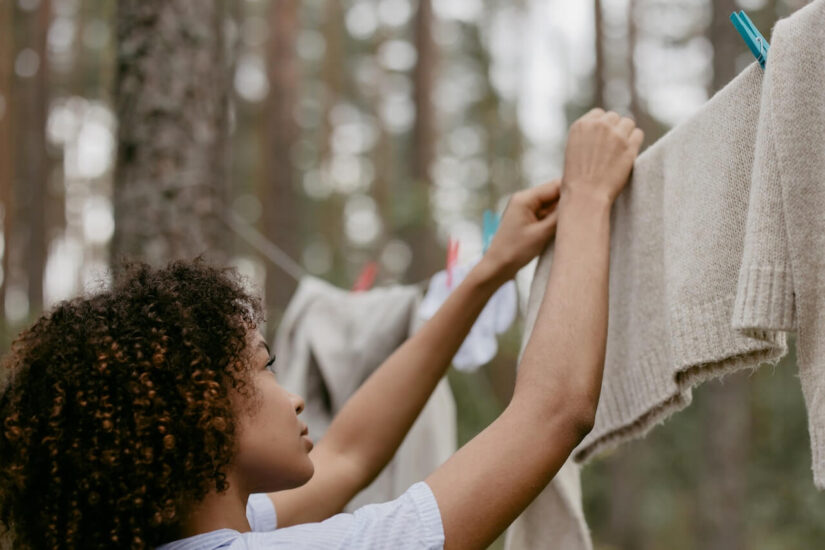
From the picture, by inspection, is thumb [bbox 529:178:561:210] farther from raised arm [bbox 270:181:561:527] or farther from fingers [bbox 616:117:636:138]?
fingers [bbox 616:117:636:138]

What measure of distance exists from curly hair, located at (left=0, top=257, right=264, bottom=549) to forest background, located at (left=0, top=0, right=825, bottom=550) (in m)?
0.25

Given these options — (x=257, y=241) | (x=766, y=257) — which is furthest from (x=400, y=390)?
(x=257, y=241)

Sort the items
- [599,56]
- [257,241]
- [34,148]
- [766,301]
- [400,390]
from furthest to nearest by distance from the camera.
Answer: [34,148] < [599,56] < [257,241] < [400,390] < [766,301]

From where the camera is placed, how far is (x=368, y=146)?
1286 centimetres

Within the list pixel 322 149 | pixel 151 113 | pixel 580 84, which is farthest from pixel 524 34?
pixel 151 113

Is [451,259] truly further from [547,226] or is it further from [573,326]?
[573,326]

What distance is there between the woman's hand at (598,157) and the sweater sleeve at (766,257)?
276mm

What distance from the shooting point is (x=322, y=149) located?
37.7 feet

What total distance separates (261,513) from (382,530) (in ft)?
1.30

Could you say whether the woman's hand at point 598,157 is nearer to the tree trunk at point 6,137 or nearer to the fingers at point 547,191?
the fingers at point 547,191

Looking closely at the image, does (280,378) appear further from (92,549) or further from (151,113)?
(92,549)

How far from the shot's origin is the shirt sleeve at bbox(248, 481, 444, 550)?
869mm

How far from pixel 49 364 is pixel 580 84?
11.3 metres

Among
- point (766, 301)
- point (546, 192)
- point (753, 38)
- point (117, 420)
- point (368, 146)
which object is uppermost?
point (368, 146)
